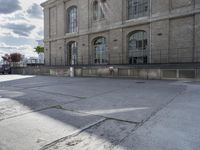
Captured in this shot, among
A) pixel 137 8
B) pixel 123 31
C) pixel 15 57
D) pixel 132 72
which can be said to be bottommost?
pixel 132 72

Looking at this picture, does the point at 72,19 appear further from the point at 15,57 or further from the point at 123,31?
the point at 15,57

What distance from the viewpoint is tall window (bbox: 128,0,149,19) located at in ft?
57.4

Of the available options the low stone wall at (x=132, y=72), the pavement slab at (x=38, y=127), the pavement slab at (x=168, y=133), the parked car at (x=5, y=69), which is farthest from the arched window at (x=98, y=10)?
the parked car at (x=5, y=69)

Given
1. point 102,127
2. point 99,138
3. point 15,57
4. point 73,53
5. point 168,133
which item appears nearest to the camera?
point 99,138

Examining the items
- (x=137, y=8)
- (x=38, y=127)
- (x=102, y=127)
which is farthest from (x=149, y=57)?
(x=38, y=127)

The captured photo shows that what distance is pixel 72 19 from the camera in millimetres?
25172

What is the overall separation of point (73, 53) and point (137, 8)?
11.3m

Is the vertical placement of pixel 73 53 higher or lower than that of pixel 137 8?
lower

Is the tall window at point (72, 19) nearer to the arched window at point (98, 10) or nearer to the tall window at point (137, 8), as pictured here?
the arched window at point (98, 10)

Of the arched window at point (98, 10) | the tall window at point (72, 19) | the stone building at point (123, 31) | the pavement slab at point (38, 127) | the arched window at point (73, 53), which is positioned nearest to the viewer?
the pavement slab at point (38, 127)

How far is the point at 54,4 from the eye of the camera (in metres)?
27.2

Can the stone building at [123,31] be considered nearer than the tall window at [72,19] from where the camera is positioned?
Yes

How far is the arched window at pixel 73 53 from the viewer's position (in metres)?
24.5

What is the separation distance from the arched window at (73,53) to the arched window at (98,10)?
5.11 m
